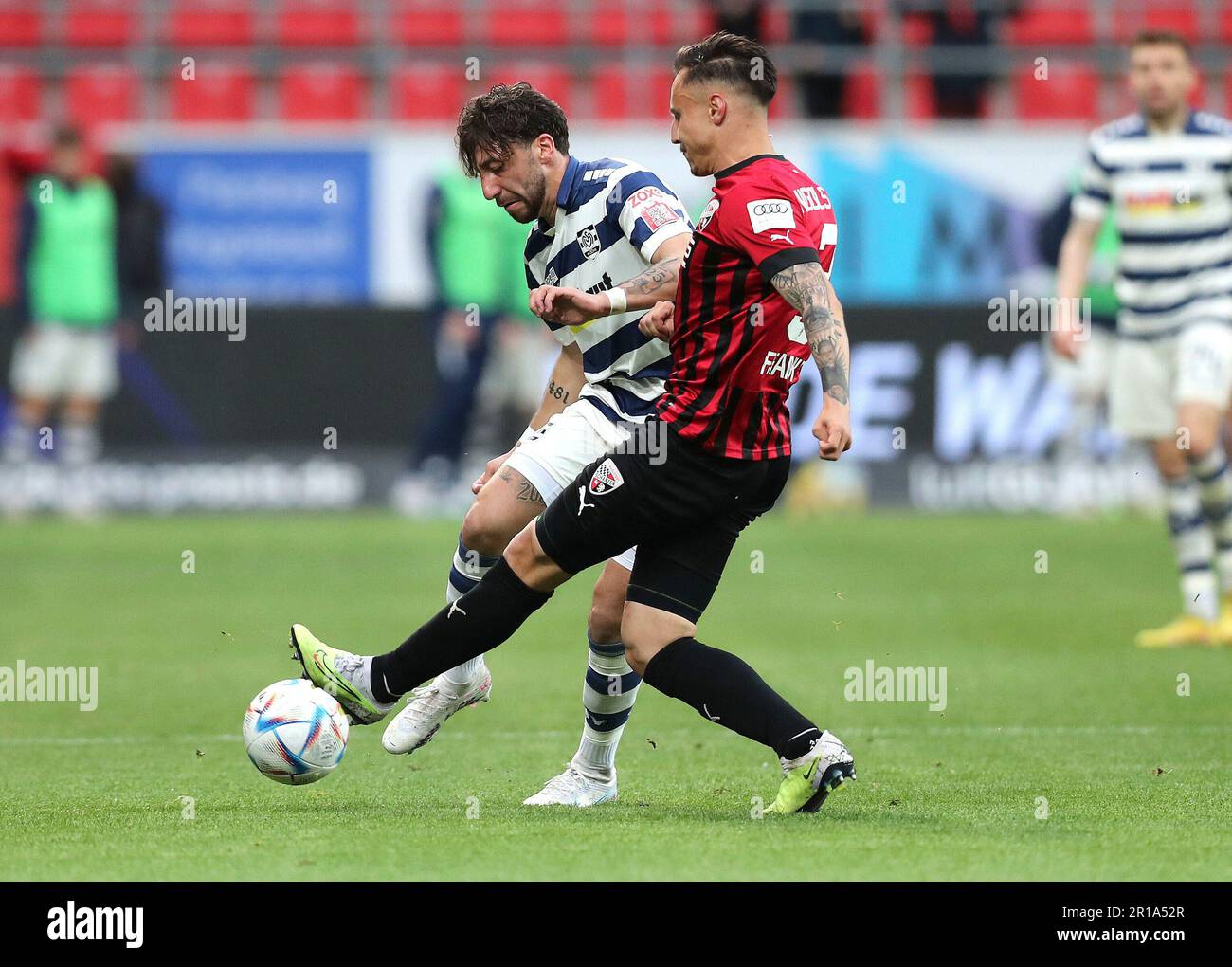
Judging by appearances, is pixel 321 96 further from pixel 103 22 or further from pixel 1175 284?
pixel 1175 284

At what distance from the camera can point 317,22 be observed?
20109 mm

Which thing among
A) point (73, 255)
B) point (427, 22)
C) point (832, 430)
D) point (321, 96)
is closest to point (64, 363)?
point (73, 255)

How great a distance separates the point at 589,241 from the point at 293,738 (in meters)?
1.69

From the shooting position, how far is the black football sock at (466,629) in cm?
554

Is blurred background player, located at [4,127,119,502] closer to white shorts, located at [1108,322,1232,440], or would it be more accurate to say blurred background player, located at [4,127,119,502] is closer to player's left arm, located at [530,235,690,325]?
white shorts, located at [1108,322,1232,440]

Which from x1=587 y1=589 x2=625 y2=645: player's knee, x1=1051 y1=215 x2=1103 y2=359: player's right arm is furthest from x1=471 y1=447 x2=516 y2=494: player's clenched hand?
x1=1051 y1=215 x2=1103 y2=359: player's right arm

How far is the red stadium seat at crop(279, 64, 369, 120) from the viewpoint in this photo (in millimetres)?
19719

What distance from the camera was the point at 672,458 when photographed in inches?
211

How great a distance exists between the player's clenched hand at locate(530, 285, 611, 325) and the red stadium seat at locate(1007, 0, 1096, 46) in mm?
15848

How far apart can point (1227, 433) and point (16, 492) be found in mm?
10095

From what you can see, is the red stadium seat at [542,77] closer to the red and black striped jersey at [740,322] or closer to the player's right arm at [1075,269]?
the player's right arm at [1075,269]

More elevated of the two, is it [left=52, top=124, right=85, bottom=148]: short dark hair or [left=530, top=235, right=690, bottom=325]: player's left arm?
[left=52, top=124, right=85, bottom=148]: short dark hair

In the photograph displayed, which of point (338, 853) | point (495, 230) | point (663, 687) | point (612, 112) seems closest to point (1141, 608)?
point (663, 687)

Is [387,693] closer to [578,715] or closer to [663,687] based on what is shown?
[663,687]
